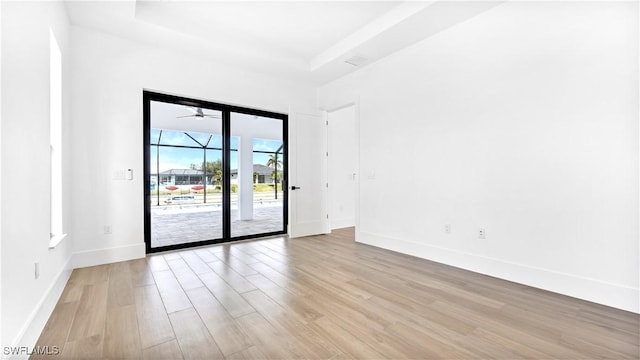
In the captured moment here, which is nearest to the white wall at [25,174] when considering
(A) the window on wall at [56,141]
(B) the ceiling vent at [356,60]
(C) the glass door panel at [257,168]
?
(A) the window on wall at [56,141]

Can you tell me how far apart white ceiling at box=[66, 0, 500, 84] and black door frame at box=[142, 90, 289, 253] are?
0.68m

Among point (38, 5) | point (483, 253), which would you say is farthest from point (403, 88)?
point (38, 5)

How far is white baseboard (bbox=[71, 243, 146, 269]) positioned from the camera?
10.8 ft

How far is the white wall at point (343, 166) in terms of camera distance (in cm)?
618

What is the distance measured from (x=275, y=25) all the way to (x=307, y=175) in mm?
2557

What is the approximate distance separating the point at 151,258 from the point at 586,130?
190 inches

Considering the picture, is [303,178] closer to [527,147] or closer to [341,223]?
[341,223]

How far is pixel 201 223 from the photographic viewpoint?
590cm

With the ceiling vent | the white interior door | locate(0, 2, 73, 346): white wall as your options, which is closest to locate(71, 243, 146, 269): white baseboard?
locate(0, 2, 73, 346): white wall

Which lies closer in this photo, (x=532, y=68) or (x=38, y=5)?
(x=38, y=5)

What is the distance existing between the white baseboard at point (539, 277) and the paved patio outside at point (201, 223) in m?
2.81

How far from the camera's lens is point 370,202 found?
14.7ft

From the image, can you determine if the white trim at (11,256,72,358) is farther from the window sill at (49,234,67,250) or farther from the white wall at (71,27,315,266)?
the white wall at (71,27,315,266)

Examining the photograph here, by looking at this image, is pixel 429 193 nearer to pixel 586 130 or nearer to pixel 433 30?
pixel 586 130
